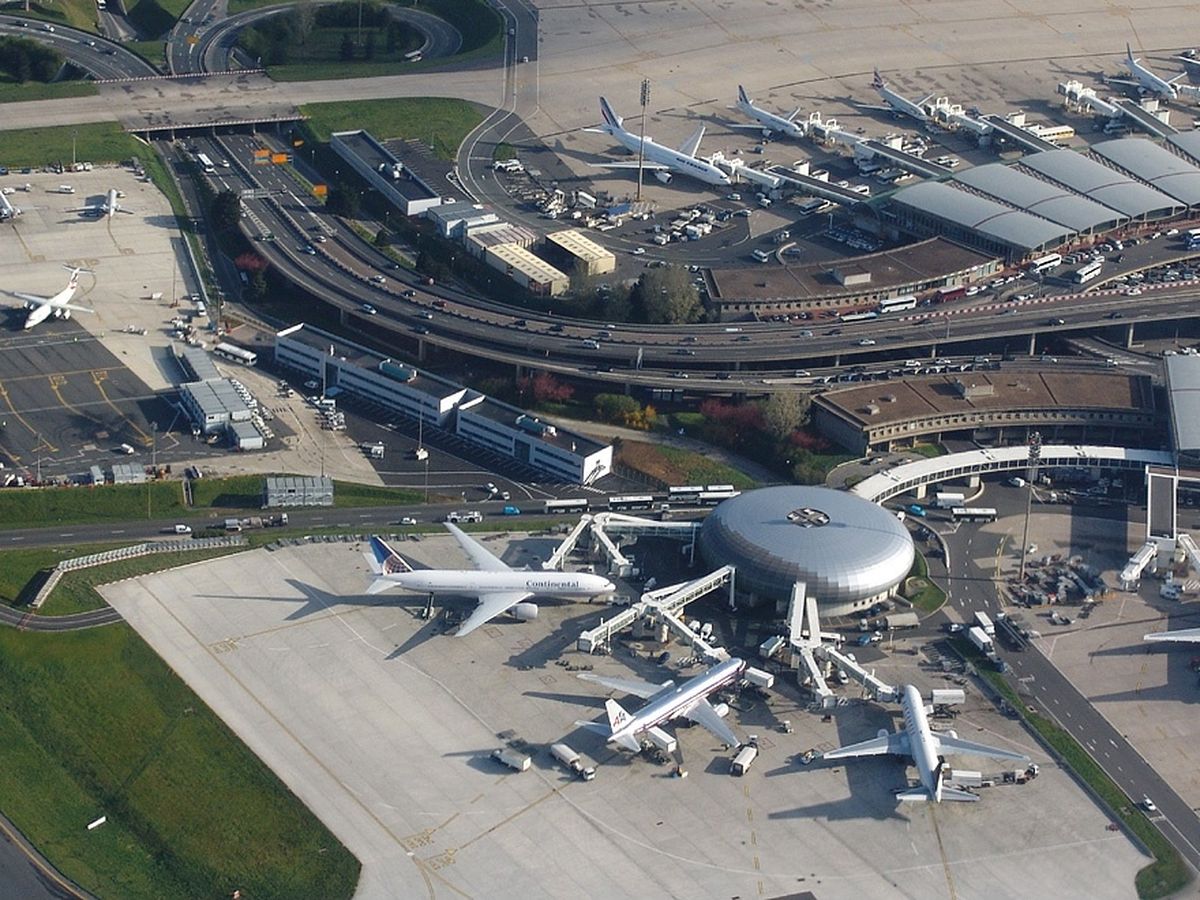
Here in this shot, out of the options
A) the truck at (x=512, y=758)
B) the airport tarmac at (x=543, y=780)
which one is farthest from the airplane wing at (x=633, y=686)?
the truck at (x=512, y=758)

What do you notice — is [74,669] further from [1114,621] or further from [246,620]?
[1114,621]

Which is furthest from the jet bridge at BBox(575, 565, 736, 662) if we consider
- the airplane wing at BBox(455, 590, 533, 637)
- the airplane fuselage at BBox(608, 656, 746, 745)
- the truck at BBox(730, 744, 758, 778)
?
the truck at BBox(730, 744, 758, 778)

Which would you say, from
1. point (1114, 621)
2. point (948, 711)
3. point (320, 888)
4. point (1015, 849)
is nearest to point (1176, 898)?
point (1015, 849)

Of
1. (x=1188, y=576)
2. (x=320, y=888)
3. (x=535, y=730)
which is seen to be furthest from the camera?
(x=1188, y=576)

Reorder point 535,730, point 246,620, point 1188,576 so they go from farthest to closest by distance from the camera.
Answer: point 1188,576, point 246,620, point 535,730

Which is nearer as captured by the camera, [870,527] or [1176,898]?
[1176,898]

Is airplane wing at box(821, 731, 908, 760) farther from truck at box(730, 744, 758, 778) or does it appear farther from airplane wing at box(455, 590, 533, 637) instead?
airplane wing at box(455, 590, 533, 637)
